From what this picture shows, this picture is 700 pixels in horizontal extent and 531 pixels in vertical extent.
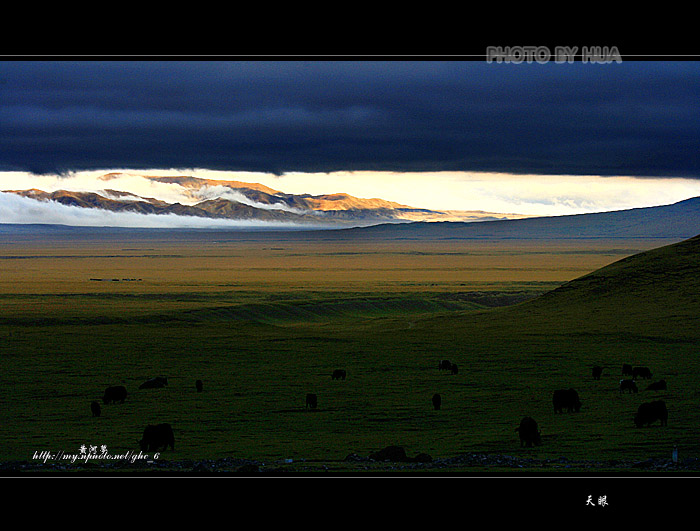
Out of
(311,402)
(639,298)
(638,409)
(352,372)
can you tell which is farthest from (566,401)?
(639,298)

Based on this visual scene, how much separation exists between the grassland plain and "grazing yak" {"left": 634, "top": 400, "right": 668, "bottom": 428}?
60cm

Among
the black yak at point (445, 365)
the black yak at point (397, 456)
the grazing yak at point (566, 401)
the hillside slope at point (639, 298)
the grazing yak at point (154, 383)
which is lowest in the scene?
the black yak at point (397, 456)

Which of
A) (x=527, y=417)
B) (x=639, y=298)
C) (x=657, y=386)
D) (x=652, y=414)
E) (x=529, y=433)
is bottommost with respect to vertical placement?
(x=529, y=433)

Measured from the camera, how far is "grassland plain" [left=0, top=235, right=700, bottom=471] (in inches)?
886

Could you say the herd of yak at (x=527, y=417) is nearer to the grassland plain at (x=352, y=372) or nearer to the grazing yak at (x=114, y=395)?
the grazing yak at (x=114, y=395)

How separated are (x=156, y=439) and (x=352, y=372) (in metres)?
21.1

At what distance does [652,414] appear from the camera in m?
23.5

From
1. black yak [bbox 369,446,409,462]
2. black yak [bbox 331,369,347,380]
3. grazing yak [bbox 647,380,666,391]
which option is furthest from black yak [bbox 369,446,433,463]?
black yak [bbox 331,369,347,380]

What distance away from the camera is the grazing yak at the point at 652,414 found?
23422mm

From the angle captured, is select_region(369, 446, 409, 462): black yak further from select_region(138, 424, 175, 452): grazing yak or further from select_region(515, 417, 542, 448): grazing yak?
select_region(138, 424, 175, 452): grazing yak

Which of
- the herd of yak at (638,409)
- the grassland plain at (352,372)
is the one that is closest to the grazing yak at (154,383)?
the grassland plain at (352,372)

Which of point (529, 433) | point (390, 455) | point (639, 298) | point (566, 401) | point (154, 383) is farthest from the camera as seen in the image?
point (639, 298)

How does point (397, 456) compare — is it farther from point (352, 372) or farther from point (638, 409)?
point (352, 372)
